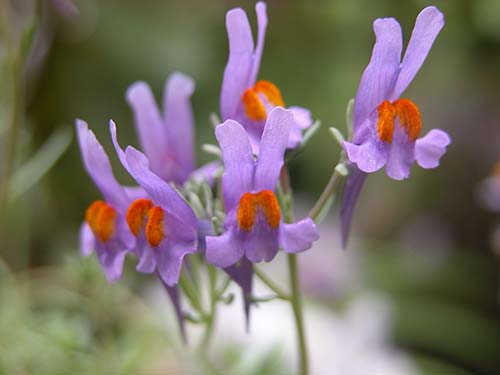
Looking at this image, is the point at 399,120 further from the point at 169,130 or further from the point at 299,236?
the point at 169,130

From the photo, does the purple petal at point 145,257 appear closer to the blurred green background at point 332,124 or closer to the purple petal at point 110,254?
the purple petal at point 110,254

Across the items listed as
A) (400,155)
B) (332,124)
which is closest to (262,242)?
(400,155)

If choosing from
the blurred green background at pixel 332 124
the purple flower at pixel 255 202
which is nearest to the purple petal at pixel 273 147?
the purple flower at pixel 255 202

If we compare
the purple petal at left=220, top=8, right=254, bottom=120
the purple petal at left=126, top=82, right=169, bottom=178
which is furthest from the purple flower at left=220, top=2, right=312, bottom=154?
the purple petal at left=126, top=82, right=169, bottom=178

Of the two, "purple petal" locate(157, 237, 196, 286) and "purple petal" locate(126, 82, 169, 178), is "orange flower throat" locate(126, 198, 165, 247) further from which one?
"purple petal" locate(126, 82, 169, 178)

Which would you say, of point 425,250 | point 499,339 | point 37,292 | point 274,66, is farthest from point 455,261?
point 37,292

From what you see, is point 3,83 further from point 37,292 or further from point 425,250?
point 425,250

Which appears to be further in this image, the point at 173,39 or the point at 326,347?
the point at 173,39
